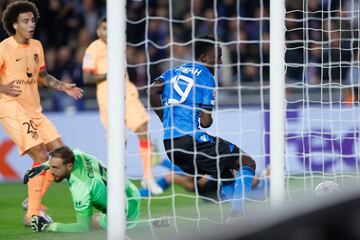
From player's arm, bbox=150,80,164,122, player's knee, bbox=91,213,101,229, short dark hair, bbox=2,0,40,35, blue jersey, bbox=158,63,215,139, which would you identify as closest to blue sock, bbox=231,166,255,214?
blue jersey, bbox=158,63,215,139

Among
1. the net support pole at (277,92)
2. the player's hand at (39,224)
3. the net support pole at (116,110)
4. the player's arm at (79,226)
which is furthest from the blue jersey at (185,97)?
the net support pole at (116,110)

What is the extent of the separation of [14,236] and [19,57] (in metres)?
1.45

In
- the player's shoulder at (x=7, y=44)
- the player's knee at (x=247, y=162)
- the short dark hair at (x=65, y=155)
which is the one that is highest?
the player's shoulder at (x=7, y=44)

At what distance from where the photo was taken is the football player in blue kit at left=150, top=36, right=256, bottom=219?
19.4 feet

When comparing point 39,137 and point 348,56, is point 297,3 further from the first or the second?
point 39,137

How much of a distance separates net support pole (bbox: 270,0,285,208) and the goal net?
0.22m

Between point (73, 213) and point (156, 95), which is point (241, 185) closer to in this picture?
point (156, 95)

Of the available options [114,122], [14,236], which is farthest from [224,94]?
[114,122]

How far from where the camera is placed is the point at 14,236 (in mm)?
6594

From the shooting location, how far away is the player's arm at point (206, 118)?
229 inches

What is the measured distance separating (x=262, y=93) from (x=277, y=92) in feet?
3.72

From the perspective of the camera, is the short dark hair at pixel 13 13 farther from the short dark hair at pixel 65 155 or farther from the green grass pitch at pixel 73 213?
the green grass pitch at pixel 73 213

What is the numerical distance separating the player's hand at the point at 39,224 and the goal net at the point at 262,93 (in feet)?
2.59

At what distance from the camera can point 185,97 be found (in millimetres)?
6031
